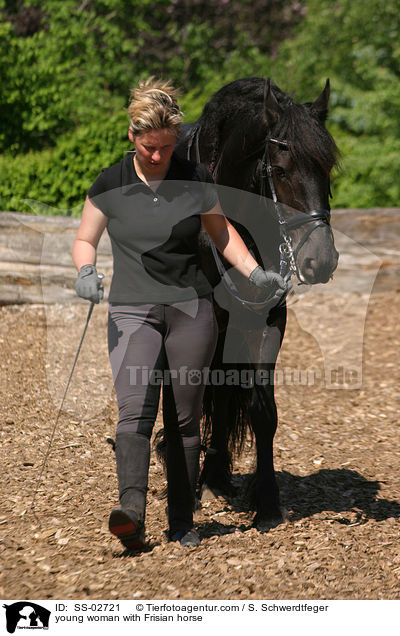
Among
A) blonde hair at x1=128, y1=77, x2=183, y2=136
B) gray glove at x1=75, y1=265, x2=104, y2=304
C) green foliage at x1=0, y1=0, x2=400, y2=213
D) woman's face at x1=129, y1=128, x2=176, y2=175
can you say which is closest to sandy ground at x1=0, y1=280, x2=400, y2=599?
gray glove at x1=75, y1=265, x2=104, y2=304

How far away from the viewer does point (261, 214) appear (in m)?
3.62

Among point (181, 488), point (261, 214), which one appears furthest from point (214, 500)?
point (261, 214)

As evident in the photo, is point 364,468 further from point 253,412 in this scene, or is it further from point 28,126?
point 28,126

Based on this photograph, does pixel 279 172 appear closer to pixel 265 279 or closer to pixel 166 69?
pixel 265 279

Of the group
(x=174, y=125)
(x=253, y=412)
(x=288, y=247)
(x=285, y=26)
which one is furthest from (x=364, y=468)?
(x=285, y=26)

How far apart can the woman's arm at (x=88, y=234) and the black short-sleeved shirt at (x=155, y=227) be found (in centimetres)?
3

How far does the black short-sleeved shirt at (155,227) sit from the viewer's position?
3141 millimetres

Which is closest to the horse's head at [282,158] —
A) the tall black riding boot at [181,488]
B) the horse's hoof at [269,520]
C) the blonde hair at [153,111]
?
the blonde hair at [153,111]

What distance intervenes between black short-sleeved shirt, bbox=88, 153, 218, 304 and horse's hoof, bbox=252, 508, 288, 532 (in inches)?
47.9

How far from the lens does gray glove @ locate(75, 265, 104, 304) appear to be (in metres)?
3.03

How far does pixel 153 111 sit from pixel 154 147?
0.45 ft
